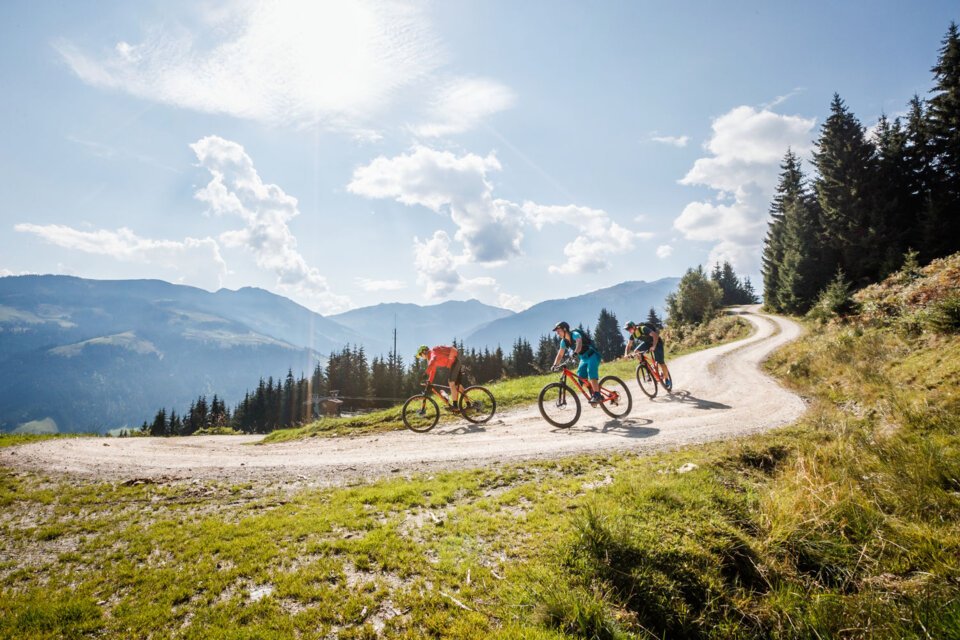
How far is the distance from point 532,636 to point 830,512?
5133 millimetres

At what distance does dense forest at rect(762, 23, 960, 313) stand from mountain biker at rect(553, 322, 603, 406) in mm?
30240

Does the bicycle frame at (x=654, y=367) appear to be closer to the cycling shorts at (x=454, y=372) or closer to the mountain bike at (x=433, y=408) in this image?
the mountain bike at (x=433, y=408)

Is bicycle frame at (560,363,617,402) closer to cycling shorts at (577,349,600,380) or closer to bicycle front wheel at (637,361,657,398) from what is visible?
cycling shorts at (577,349,600,380)

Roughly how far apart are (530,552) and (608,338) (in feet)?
378

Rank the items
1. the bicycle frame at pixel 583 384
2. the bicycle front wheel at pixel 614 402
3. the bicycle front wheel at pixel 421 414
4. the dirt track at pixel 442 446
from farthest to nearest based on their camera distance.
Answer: the bicycle front wheel at pixel 421 414 → the bicycle front wheel at pixel 614 402 → the bicycle frame at pixel 583 384 → the dirt track at pixel 442 446

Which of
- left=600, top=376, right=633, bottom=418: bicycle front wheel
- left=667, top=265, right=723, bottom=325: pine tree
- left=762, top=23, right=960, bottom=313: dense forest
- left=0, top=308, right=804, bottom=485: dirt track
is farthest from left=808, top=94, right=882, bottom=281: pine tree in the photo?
left=600, top=376, right=633, bottom=418: bicycle front wheel

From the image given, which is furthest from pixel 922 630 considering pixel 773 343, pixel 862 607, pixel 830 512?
pixel 773 343

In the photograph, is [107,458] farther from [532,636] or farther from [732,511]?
[732,511]

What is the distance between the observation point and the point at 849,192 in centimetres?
4153

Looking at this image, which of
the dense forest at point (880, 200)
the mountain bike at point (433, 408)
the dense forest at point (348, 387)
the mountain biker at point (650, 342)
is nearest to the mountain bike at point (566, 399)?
the mountain bike at point (433, 408)

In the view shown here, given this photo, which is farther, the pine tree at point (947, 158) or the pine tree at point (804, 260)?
the pine tree at point (804, 260)

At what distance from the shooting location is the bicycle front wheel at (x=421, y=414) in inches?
575

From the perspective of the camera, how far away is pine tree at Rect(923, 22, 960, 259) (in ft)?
109

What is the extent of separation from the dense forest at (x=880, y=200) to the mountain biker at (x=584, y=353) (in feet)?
99.2
